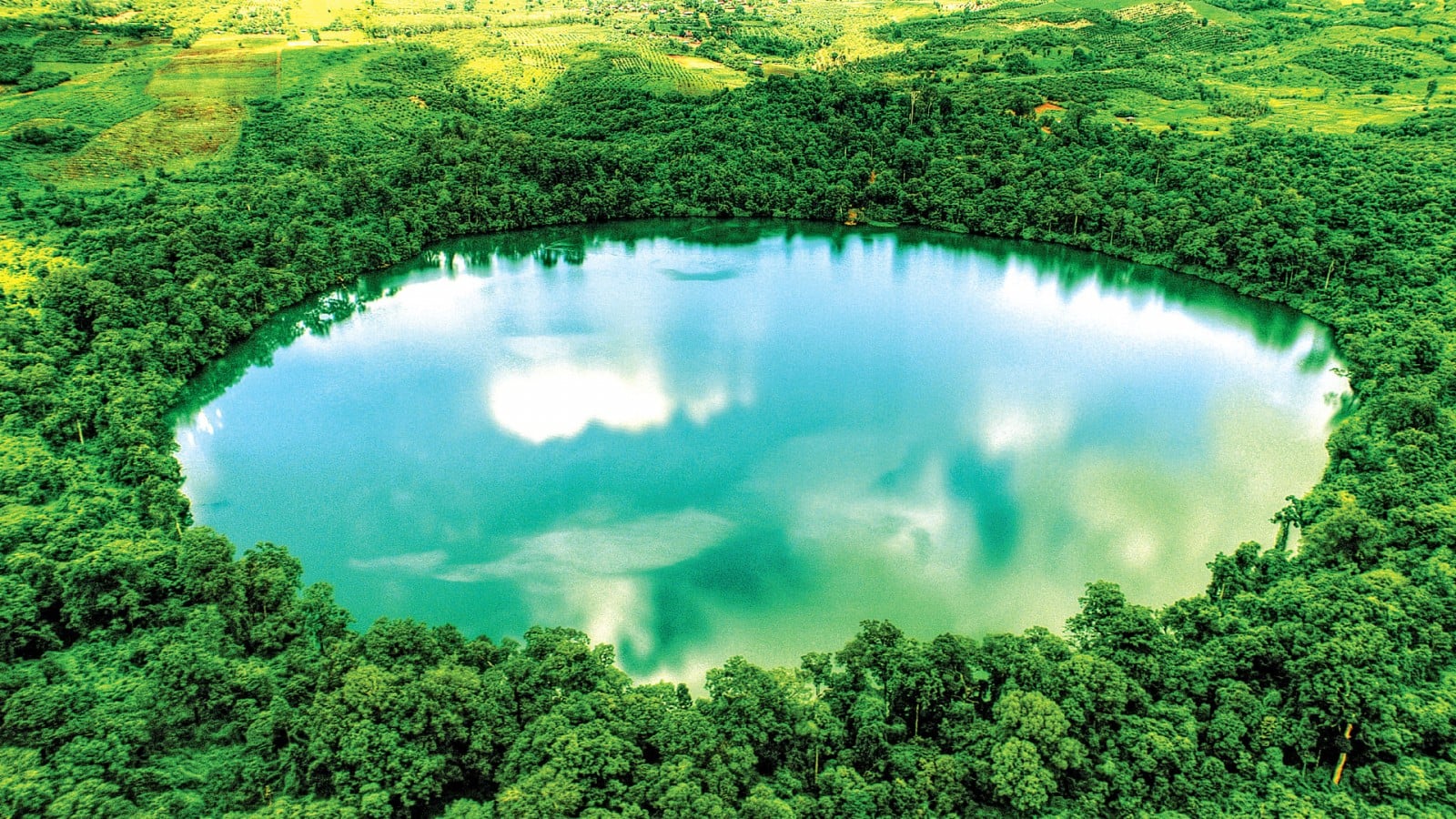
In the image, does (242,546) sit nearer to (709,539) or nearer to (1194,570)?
(709,539)

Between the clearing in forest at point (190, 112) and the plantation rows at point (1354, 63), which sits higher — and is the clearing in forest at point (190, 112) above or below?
below

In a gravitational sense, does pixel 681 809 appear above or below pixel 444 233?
below

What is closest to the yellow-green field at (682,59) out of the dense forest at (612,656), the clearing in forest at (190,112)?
the clearing in forest at (190,112)

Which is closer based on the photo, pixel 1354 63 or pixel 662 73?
pixel 1354 63

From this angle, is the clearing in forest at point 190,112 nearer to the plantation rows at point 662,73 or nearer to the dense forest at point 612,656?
the dense forest at point 612,656

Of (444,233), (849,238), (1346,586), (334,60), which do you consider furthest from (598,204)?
(1346,586)

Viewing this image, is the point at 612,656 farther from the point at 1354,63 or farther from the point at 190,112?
the point at 1354,63

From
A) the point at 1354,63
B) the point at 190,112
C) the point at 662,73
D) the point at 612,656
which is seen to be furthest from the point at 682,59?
the point at 612,656

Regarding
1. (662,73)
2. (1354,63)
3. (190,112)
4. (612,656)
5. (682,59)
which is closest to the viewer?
(612,656)
